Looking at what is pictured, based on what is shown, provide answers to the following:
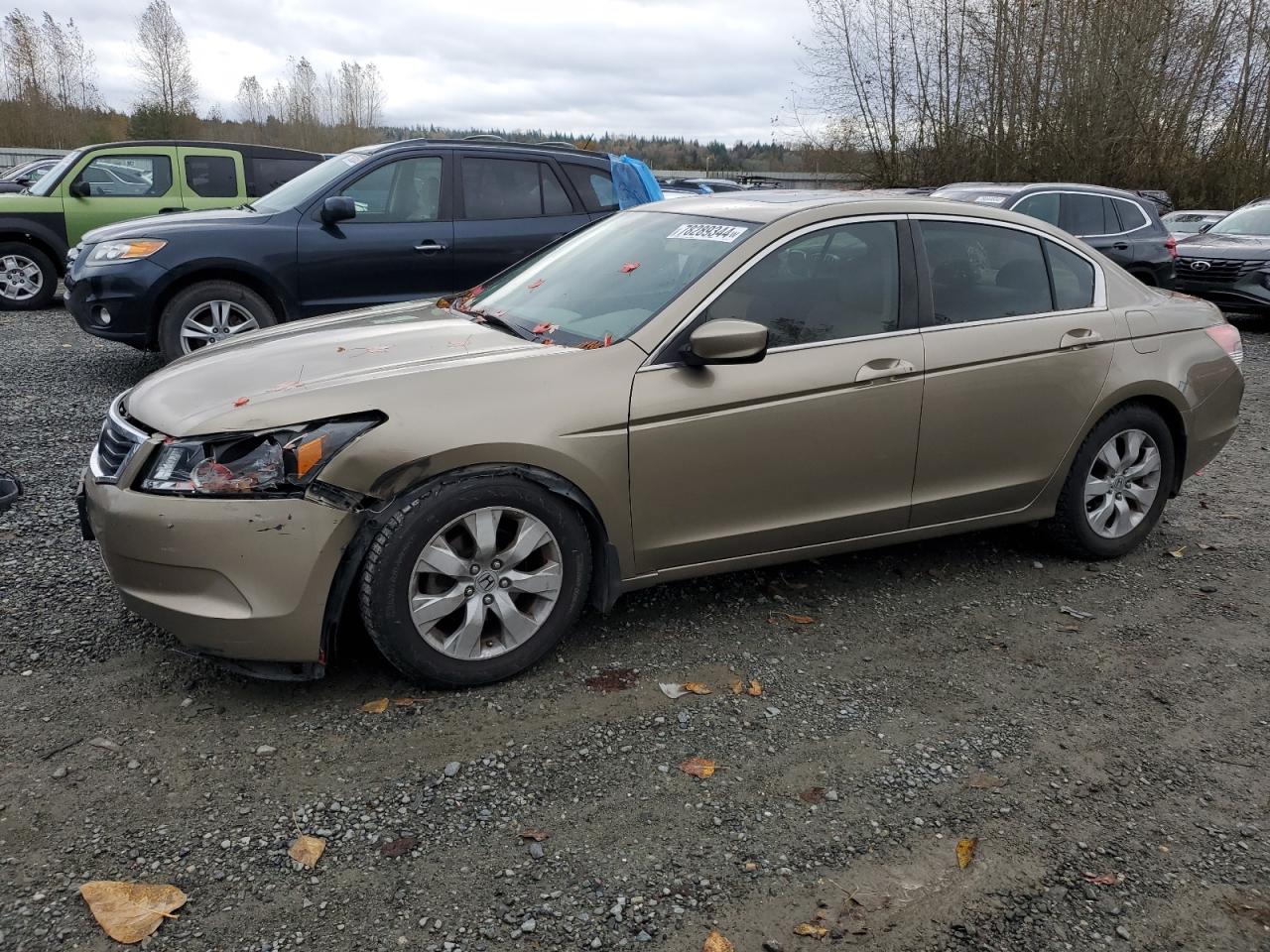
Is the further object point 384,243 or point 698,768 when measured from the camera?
point 384,243

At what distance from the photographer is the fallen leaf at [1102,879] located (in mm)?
2682

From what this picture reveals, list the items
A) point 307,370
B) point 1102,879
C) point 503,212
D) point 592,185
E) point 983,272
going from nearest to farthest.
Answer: point 1102,879 < point 307,370 < point 983,272 < point 503,212 < point 592,185

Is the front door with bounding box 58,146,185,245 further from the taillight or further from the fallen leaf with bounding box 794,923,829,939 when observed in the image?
the fallen leaf with bounding box 794,923,829,939

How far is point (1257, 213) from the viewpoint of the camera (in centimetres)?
1384

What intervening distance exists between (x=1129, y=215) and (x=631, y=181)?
7.01 metres

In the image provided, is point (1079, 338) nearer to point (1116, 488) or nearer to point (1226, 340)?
point (1116, 488)

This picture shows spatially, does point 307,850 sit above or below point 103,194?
below

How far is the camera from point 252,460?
3.19 metres

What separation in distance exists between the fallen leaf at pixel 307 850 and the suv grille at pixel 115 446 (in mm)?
1359

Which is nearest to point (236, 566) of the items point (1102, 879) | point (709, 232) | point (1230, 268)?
point (709, 232)

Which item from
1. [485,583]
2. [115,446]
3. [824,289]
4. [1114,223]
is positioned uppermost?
[1114,223]

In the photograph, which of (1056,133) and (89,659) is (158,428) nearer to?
(89,659)

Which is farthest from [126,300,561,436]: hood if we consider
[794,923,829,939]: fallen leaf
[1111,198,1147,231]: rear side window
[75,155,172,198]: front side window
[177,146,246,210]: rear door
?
[1111,198,1147,231]: rear side window

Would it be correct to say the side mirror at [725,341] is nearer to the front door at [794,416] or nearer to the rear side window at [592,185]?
the front door at [794,416]
